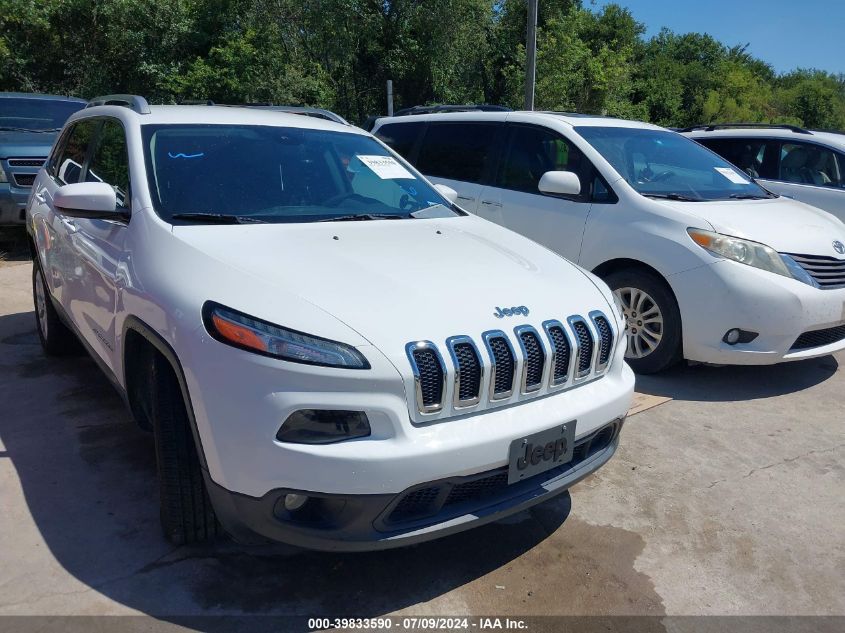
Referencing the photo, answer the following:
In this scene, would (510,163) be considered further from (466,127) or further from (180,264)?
(180,264)

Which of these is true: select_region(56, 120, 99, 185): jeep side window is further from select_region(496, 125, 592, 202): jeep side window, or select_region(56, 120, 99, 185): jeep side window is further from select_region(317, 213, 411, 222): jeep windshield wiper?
select_region(496, 125, 592, 202): jeep side window

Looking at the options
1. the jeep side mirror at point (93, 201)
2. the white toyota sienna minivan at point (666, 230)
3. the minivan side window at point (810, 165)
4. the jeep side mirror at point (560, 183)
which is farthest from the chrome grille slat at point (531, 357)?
the minivan side window at point (810, 165)

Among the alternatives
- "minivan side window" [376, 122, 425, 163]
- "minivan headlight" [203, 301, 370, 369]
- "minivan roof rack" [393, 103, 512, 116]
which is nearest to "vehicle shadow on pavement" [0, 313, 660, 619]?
"minivan headlight" [203, 301, 370, 369]

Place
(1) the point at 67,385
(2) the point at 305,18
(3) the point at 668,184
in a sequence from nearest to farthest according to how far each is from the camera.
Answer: (1) the point at 67,385 < (3) the point at 668,184 < (2) the point at 305,18

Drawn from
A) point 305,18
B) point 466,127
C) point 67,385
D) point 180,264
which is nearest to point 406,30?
A: point 305,18

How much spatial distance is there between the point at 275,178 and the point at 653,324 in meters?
2.74

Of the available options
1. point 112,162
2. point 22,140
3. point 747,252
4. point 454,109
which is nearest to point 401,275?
point 112,162

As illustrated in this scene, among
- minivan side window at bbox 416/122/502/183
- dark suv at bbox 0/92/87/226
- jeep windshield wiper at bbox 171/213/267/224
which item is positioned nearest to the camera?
jeep windshield wiper at bbox 171/213/267/224

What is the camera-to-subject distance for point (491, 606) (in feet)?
8.44

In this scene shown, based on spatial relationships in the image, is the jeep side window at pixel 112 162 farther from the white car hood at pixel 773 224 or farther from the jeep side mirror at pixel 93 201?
the white car hood at pixel 773 224

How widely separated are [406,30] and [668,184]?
15689 millimetres

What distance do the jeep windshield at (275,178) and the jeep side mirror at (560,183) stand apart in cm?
131

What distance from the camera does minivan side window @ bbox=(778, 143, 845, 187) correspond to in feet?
24.3

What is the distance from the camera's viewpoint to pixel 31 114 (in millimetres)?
9250
